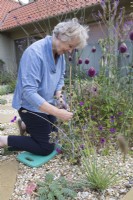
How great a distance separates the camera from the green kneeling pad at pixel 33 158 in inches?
84.6

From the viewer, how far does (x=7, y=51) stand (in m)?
11.3

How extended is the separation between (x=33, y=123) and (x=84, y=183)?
0.79m

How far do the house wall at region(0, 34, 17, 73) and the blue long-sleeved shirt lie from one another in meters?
9.08

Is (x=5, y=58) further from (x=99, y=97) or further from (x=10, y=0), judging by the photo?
(x=99, y=97)

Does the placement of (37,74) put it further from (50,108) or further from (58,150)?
(58,150)

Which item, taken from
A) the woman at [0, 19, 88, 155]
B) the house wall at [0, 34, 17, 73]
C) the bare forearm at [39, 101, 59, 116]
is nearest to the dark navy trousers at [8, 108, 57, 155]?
the woman at [0, 19, 88, 155]

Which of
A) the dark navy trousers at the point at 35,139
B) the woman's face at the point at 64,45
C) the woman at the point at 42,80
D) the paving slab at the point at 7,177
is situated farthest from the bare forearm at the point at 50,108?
the paving slab at the point at 7,177

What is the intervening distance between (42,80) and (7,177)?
89 centimetres

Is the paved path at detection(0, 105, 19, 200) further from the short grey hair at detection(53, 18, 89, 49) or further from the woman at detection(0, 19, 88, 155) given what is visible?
the short grey hair at detection(53, 18, 89, 49)

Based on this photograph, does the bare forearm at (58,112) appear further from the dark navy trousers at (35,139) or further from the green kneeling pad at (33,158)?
the green kneeling pad at (33,158)

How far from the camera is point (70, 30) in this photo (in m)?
1.89

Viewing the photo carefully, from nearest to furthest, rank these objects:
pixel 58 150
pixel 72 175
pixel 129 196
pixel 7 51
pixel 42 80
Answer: pixel 129 196 → pixel 72 175 → pixel 42 80 → pixel 58 150 → pixel 7 51

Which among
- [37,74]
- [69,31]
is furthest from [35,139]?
[69,31]

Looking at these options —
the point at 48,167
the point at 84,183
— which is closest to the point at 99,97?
the point at 48,167
